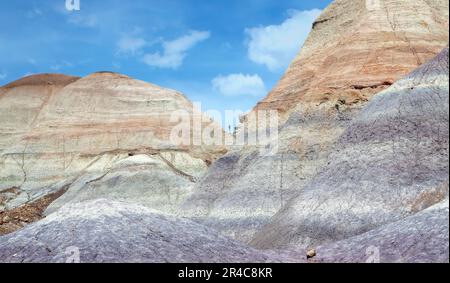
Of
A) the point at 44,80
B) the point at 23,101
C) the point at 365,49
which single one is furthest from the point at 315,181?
the point at 44,80

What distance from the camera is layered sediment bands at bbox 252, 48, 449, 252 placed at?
20.4m

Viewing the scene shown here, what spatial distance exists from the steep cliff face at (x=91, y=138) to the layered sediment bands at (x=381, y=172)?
100 feet

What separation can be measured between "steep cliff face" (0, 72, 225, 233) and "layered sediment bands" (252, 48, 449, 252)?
1202 inches

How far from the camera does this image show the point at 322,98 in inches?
1286

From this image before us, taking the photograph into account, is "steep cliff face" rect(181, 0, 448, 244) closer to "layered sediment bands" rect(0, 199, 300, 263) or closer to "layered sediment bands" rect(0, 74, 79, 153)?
"layered sediment bands" rect(0, 199, 300, 263)

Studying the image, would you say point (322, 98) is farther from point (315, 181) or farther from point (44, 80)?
point (44, 80)

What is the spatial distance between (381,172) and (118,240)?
11156mm

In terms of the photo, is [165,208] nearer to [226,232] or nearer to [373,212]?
[226,232]

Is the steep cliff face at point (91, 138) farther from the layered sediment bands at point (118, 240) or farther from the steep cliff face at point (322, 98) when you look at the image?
the layered sediment bands at point (118, 240)

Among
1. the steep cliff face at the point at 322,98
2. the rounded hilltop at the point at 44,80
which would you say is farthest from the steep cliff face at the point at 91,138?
the steep cliff face at the point at 322,98

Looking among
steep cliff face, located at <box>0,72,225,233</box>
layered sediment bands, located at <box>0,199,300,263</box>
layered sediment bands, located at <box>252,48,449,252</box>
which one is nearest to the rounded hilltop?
steep cliff face, located at <box>0,72,225,233</box>

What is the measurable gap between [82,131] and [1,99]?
61.1 ft

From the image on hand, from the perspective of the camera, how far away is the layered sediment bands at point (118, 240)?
43.2 ft

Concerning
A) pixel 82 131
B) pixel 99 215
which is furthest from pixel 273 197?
pixel 82 131
